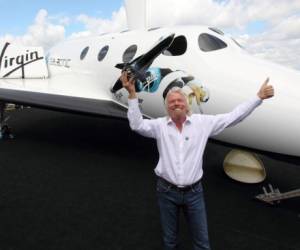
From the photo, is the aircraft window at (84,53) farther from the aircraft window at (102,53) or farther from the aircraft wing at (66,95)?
the aircraft window at (102,53)

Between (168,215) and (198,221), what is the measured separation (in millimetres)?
295

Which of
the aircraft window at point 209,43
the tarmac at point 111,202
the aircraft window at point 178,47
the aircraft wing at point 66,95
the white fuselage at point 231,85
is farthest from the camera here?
the aircraft wing at point 66,95

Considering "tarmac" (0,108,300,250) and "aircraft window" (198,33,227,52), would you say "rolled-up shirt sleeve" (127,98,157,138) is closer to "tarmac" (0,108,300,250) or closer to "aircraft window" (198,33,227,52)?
"tarmac" (0,108,300,250)

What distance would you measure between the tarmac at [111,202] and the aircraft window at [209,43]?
6.09ft

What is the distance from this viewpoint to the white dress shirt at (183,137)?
3.02 m

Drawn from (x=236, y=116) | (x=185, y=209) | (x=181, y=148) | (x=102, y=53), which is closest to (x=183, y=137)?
(x=181, y=148)

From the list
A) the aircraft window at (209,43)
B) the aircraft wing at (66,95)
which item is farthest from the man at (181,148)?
the aircraft wing at (66,95)

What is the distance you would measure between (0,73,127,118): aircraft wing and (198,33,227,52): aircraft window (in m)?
2.19

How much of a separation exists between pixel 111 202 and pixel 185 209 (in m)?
2.56

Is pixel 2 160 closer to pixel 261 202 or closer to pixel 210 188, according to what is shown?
pixel 210 188

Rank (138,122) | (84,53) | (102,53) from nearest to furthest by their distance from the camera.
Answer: (138,122) → (102,53) → (84,53)

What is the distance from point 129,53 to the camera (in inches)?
299

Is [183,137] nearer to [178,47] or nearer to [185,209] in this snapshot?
[185,209]

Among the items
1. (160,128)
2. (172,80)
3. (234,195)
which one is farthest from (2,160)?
(160,128)
